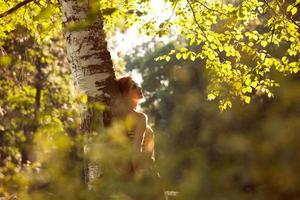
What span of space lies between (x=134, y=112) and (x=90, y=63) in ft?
3.06

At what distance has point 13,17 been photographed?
995 centimetres

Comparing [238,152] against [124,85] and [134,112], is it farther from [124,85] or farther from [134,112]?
[134,112]

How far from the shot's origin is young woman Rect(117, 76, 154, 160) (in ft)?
18.5

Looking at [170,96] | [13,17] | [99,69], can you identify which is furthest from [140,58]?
[99,69]

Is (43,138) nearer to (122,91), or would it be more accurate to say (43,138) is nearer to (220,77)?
(122,91)

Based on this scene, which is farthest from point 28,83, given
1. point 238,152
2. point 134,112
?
point 238,152

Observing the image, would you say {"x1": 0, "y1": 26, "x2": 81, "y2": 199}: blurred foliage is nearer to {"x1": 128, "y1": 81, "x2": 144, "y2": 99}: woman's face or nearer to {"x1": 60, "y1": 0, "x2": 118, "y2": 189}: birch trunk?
{"x1": 128, "y1": 81, "x2": 144, "y2": 99}: woman's face

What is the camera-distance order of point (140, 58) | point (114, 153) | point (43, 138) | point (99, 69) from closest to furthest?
1. point (114, 153)
2. point (43, 138)
3. point (99, 69)
4. point (140, 58)

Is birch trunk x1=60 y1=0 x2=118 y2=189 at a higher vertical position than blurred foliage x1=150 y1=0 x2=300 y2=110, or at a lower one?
lower

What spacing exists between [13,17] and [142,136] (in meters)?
5.08

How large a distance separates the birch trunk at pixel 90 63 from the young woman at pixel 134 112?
0.84 ft

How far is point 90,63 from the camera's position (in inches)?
207

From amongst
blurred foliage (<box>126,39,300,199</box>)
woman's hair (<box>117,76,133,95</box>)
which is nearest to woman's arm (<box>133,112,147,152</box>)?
woman's hair (<box>117,76,133,95</box>)

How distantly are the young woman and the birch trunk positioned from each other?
10.0 inches
